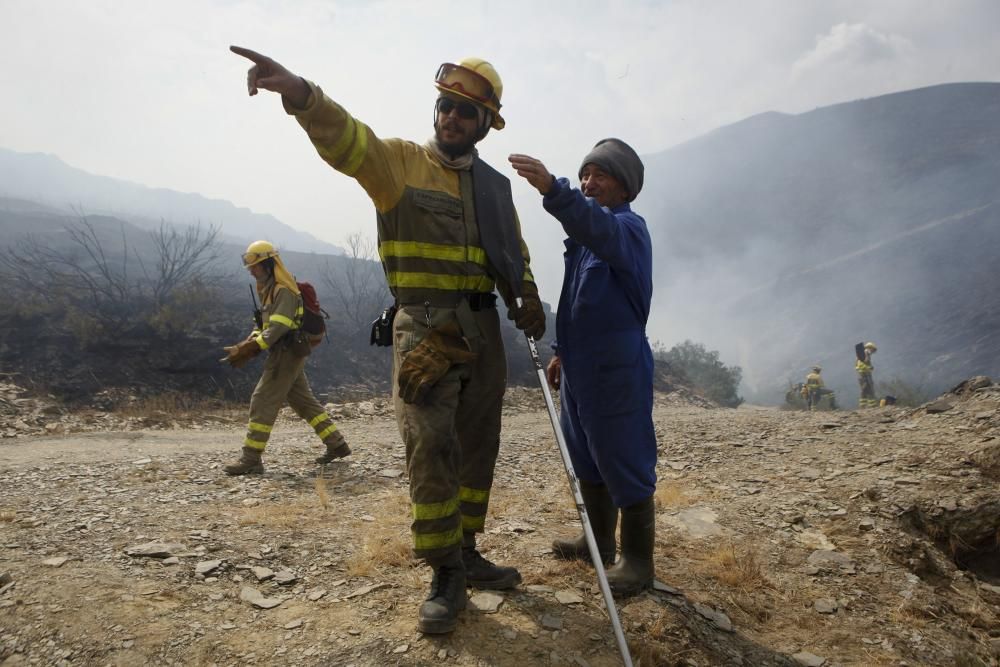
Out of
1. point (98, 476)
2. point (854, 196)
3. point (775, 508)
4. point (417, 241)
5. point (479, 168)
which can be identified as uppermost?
point (854, 196)

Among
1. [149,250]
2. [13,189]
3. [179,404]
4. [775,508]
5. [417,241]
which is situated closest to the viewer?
[417,241]

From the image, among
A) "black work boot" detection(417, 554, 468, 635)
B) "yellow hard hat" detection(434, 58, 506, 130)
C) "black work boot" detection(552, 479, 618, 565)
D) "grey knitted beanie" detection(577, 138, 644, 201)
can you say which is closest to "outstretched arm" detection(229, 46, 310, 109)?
"yellow hard hat" detection(434, 58, 506, 130)

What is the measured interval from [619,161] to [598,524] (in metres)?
1.99

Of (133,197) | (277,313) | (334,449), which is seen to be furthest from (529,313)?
(133,197)

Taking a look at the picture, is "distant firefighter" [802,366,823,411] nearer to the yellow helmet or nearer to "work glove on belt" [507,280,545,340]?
the yellow helmet

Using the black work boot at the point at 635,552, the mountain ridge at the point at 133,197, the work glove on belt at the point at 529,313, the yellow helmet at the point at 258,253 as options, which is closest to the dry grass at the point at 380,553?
the black work boot at the point at 635,552

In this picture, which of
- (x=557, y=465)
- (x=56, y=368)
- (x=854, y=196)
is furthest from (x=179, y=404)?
(x=854, y=196)

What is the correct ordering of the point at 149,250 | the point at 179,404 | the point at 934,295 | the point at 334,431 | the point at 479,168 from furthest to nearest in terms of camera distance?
1. the point at 934,295
2. the point at 149,250
3. the point at 179,404
4. the point at 334,431
5. the point at 479,168

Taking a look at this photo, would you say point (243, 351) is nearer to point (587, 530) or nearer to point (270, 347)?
point (270, 347)

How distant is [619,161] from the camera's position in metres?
2.82

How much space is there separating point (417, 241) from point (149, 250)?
160 feet

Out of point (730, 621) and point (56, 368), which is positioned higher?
point (730, 621)

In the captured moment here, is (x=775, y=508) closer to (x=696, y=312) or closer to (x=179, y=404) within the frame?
(x=179, y=404)

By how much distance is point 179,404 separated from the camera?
1120 centimetres
